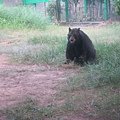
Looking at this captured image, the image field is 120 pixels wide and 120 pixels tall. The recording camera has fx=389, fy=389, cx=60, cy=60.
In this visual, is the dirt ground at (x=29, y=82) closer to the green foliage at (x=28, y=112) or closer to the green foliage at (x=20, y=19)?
the green foliage at (x=28, y=112)

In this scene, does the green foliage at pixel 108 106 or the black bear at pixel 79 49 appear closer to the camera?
the green foliage at pixel 108 106

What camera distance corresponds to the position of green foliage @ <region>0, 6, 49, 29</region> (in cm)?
1767

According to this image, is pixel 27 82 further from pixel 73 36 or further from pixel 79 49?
pixel 79 49

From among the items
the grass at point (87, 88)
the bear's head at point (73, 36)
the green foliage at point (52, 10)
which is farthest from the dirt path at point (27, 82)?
the green foliage at point (52, 10)

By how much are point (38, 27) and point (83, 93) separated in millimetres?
12103

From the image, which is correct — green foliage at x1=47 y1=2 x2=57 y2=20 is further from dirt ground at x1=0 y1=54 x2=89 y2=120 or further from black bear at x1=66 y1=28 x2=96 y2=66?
black bear at x1=66 y1=28 x2=96 y2=66

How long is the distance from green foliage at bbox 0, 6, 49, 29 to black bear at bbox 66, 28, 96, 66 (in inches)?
366

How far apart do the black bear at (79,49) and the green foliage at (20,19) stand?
9303 mm

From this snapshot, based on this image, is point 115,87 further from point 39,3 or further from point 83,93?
point 39,3

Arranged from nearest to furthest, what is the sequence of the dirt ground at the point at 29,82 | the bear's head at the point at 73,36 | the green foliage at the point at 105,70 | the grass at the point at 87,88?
the grass at the point at 87,88
the dirt ground at the point at 29,82
the green foliage at the point at 105,70
the bear's head at the point at 73,36

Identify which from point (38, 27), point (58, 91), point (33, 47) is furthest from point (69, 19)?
point (58, 91)

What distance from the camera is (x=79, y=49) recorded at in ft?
27.5

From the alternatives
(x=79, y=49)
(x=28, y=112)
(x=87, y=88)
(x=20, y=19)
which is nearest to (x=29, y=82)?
(x=87, y=88)

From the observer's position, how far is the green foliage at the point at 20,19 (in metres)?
17.7
